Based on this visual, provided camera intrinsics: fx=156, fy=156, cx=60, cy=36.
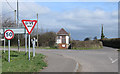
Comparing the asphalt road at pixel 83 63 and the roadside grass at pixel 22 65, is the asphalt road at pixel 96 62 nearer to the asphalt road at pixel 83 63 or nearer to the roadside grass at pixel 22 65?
the asphalt road at pixel 83 63

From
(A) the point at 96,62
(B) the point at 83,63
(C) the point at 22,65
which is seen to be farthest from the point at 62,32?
(C) the point at 22,65

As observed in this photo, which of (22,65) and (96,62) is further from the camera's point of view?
(96,62)

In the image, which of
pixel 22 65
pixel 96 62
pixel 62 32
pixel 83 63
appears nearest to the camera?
pixel 22 65

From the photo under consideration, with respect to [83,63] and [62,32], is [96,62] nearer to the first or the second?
[83,63]

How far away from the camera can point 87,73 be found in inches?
320

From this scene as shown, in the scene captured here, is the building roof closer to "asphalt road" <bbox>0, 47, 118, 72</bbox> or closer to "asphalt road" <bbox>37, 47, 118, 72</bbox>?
"asphalt road" <bbox>37, 47, 118, 72</bbox>

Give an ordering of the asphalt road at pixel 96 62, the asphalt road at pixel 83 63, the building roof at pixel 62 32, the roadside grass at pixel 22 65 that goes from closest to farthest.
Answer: the roadside grass at pixel 22 65, the asphalt road at pixel 83 63, the asphalt road at pixel 96 62, the building roof at pixel 62 32

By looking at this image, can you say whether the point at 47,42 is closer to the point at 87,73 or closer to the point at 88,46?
the point at 88,46

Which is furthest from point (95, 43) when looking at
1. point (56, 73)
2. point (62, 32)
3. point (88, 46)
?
point (56, 73)

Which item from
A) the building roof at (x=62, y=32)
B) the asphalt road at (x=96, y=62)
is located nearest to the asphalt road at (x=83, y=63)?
the asphalt road at (x=96, y=62)

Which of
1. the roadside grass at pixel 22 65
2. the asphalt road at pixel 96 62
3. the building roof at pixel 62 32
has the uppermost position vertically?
the building roof at pixel 62 32

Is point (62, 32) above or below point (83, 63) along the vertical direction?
above

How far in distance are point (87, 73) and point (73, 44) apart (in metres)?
29.4

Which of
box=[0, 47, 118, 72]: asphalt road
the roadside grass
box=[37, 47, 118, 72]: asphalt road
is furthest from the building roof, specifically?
the roadside grass
